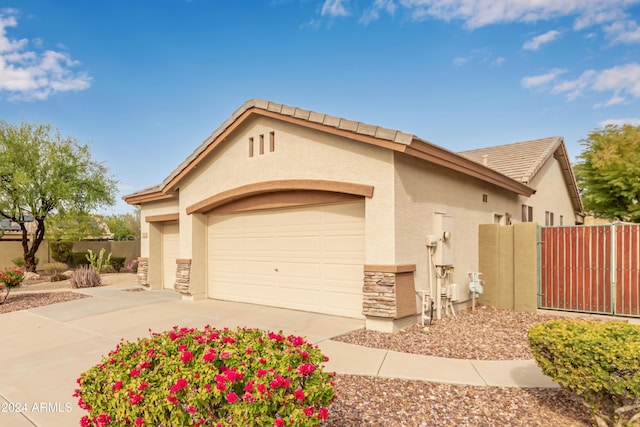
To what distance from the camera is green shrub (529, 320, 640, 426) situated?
3182 millimetres

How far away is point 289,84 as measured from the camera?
1487 cm

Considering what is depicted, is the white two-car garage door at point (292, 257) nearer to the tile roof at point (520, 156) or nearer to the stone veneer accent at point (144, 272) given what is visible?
the stone veneer accent at point (144, 272)

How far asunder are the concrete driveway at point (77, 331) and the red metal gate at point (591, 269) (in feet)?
17.0

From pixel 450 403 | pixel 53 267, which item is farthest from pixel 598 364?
pixel 53 267

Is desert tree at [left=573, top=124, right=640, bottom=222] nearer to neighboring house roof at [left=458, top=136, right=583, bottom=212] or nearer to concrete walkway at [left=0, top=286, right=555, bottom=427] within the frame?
neighboring house roof at [left=458, top=136, right=583, bottom=212]

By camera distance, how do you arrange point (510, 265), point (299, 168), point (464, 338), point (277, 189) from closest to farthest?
point (464, 338) < point (299, 168) < point (277, 189) < point (510, 265)

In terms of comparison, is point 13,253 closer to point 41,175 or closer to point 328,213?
point 41,175

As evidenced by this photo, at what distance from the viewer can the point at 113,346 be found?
6.64 metres

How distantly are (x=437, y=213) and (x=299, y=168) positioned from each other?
11.3 ft

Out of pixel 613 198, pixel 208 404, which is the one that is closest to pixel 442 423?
pixel 208 404

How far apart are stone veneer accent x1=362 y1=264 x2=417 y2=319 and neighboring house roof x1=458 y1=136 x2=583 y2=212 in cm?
779

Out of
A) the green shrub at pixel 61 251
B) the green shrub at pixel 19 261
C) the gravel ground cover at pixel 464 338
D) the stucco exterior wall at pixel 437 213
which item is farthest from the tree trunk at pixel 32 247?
the stucco exterior wall at pixel 437 213

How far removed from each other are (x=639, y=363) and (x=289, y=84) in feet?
45.7

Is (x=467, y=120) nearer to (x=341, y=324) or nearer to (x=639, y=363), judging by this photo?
(x=341, y=324)
